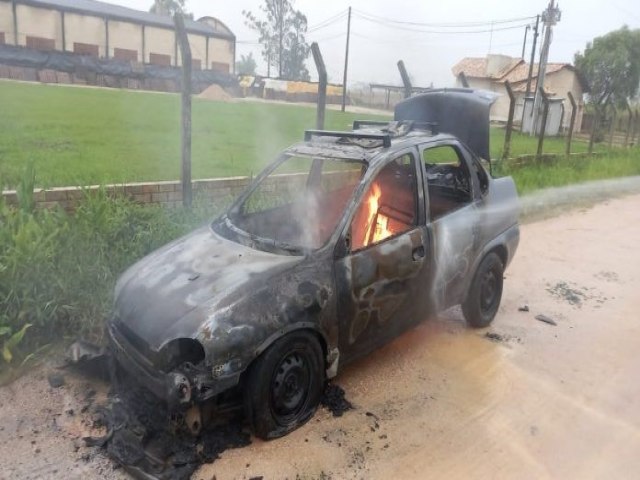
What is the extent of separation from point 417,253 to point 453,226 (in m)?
0.50

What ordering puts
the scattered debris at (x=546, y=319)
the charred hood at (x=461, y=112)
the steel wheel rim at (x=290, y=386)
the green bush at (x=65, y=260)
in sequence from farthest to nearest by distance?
the charred hood at (x=461, y=112)
the scattered debris at (x=546, y=319)
the green bush at (x=65, y=260)
the steel wheel rim at (x=290, y=386)

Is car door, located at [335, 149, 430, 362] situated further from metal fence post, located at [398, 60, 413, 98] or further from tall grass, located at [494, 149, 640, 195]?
tall grass, located at [494, 149, 640, 195]

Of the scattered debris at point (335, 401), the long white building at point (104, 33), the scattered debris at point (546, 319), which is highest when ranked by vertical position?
the long white building at point (104, 33)

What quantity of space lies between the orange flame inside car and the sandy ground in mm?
937

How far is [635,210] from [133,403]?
9.86 metres

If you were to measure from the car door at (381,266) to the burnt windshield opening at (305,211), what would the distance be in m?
0.24

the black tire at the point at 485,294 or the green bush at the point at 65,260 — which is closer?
the green bush at the point at 65,260

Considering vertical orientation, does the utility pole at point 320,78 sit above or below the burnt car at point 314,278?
above

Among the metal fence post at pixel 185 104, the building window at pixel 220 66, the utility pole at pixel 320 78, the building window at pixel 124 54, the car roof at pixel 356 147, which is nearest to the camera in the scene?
the car roof at pixel 356 147

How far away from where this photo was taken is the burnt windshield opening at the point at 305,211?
388 centimetres

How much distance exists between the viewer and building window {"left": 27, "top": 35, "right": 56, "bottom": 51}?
36.1 metres

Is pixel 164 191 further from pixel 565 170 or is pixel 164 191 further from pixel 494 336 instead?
pixel 565 170

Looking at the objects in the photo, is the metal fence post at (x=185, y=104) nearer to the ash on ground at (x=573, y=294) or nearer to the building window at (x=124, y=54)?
the ash on ground at (x=573, y=294)

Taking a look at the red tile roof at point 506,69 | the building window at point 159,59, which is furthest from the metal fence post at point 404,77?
the building window at point 159,59
